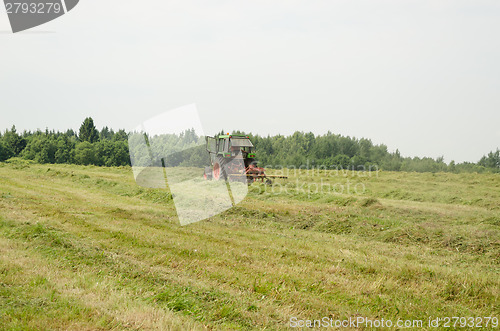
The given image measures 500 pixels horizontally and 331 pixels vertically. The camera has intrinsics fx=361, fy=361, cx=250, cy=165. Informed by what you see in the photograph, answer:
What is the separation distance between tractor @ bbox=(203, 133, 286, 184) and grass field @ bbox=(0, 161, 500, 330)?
8.01 metres

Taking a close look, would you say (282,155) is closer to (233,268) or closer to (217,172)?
(217,172)

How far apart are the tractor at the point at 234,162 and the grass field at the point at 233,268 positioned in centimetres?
801

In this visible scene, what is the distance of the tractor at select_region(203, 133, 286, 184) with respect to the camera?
19.5 m

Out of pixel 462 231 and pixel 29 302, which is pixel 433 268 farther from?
pixel 29 302

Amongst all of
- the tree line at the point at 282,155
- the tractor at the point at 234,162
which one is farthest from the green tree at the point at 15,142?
the tractor at the point at 234,162

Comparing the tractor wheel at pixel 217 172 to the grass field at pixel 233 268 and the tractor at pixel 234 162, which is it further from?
the grass field at pixel 233 268

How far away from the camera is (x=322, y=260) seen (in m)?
6.54

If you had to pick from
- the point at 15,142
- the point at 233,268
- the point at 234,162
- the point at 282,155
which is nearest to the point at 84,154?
the point at 15,142

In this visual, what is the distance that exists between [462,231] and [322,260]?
444cm

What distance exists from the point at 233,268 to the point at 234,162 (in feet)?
46.5

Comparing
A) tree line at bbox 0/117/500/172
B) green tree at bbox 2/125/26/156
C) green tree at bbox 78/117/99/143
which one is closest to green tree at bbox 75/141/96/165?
tree line at bbox 0/117/500/172

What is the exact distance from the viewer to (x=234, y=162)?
19906mm

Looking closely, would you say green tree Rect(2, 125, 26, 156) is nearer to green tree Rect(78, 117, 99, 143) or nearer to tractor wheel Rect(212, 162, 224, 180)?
→ green tree Rect(78, 117, 99, 143)

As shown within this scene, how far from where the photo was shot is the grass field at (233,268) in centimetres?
398
